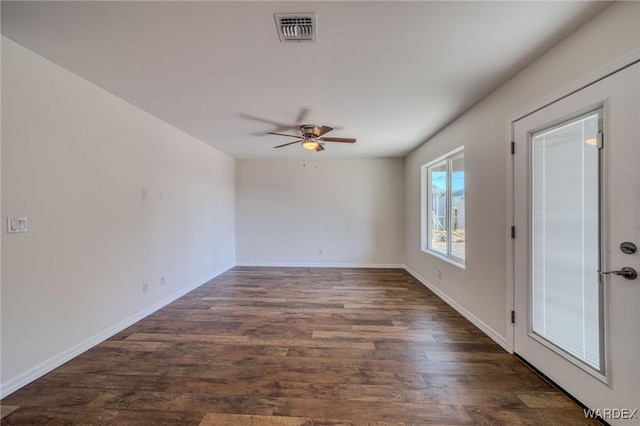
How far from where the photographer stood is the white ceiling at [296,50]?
1.54m

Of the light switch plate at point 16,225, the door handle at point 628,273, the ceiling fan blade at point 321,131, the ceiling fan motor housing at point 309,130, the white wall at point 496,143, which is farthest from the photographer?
the ceiling fan motor housing at point 309,130

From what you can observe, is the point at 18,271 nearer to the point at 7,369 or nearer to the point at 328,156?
the point at 7,369

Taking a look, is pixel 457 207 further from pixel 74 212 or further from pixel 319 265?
pixel 74 212

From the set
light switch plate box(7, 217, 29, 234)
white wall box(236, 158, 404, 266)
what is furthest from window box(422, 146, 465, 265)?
light switch plate box(7, 217, 29, 234)

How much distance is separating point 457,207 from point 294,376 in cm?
303

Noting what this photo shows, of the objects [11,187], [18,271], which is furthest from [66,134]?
[18,271]

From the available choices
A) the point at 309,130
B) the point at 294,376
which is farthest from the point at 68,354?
the point at 309,130

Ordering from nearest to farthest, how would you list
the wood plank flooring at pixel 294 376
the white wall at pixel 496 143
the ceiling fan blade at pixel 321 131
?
the white wall at pixel 496 143 → the wood plank flooring at pixel 294 376 → the ceiling fan blade at pixel 321 131

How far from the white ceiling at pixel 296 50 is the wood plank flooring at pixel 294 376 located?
99.5 inches

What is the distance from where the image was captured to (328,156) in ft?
18.5

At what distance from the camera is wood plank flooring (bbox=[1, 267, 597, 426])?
1.62 meters

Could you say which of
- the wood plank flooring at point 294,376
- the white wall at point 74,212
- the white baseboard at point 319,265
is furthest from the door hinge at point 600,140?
the white baseboard at point 319,265

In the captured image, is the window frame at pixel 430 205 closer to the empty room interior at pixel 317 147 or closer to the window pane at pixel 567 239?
the empty room interior at pixel 317 147

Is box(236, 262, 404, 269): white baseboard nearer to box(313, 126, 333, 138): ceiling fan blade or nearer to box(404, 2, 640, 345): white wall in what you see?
box(404, 2, 640, 345): white wall
